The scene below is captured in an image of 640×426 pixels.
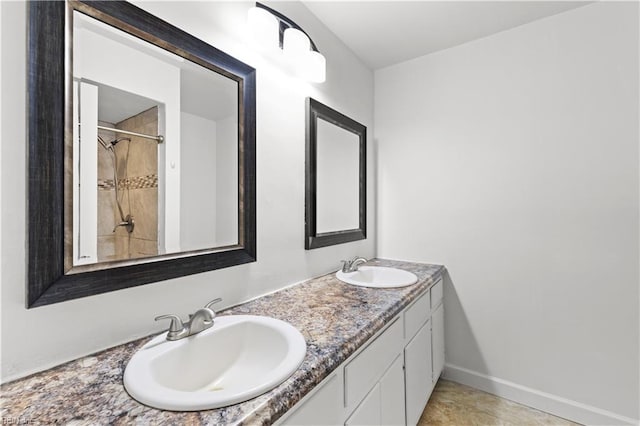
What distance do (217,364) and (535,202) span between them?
77.8 inches

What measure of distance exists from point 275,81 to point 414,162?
1.27m

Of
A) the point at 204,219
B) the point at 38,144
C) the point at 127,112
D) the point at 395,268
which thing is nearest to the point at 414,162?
the point at 395,268

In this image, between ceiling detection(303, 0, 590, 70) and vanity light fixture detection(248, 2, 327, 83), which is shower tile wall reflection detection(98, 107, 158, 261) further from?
ceiling detection(303, 0, 590, 70)

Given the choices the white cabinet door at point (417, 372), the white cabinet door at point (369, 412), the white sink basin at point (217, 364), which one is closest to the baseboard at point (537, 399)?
the white cabinet door at point (417, 372)

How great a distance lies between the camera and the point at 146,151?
0.99 m

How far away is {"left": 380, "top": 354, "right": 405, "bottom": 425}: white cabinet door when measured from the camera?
1208 millimetres

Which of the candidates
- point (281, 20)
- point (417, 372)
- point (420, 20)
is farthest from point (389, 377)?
point (420, 20)

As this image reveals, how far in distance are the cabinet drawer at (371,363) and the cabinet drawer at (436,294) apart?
61 centimetres

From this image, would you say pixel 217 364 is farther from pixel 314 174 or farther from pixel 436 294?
pixel 436 294

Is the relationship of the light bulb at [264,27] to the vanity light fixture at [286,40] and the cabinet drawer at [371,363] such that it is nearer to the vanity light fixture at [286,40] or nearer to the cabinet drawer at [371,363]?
the vanity light fixture at [286,40]

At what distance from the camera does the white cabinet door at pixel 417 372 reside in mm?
1462

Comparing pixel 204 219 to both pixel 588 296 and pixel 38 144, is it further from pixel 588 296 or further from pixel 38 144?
pixel 588 296

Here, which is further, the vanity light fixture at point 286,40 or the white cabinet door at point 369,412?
the vanity light fixture at point 286,40

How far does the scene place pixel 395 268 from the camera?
2049 mm
